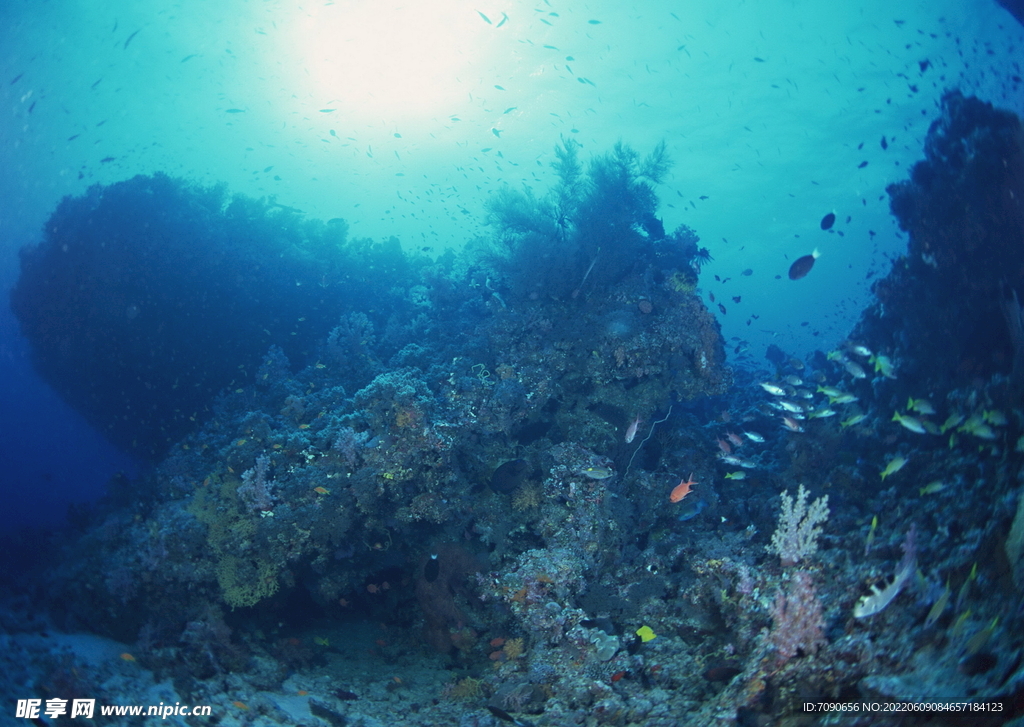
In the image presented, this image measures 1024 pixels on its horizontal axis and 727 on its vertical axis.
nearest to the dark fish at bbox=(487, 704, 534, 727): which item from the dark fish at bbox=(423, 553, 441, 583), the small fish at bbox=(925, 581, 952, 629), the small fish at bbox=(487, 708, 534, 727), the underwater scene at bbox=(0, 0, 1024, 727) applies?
the small fish at bbox=(487, 708, 534, 727)

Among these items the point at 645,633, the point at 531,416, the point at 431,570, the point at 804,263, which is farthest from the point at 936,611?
the point at 531,416

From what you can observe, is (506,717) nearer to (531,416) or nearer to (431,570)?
(431,570)

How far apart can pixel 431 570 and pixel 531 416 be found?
407 cm

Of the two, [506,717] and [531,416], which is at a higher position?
[531,416]

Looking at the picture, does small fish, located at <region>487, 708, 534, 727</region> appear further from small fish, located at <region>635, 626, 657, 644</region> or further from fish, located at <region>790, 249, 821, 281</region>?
fish, located at <region>790, 249, 821, 281</region>

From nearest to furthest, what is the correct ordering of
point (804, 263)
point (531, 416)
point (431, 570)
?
point (804, 263) → point (431, 570) → point (531, 416)

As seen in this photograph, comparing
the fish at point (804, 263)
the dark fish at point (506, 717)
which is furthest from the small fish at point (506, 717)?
the fish at point (804, 263)

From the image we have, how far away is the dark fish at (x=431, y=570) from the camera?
25.9 feet

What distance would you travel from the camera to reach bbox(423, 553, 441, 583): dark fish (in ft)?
25.9

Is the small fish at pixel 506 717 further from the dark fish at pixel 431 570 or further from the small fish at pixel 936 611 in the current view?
the small fish at pixel 936 611

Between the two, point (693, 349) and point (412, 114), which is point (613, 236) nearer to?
point (693, 349)

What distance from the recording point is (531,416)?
10.4m

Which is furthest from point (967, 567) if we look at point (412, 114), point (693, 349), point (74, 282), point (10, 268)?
point (10, 268)

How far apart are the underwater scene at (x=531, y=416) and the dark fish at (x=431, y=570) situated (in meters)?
0.06
